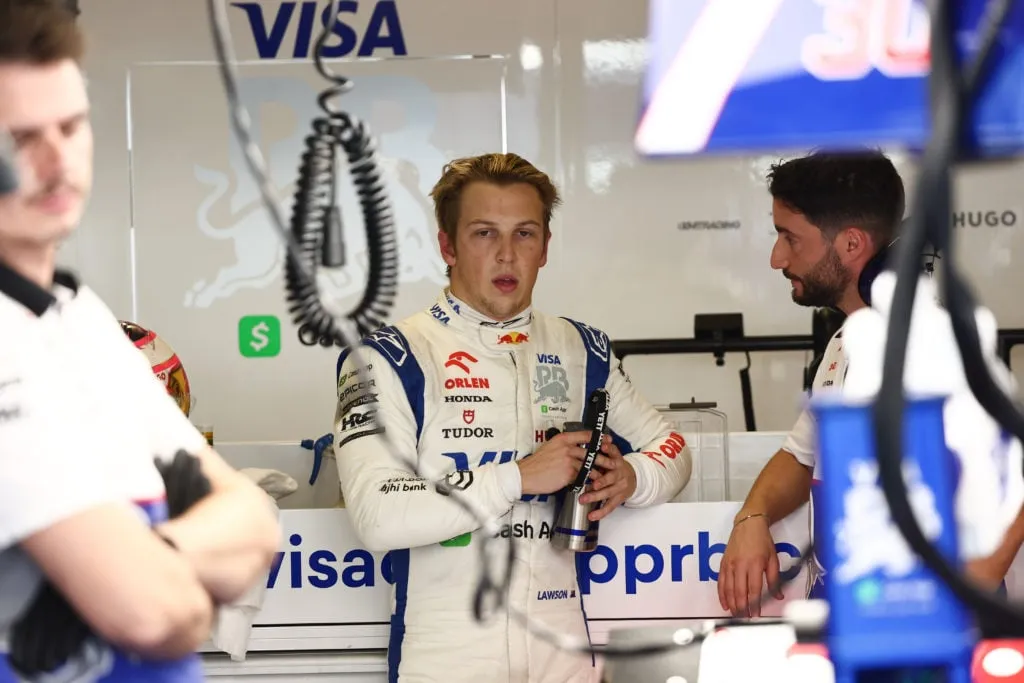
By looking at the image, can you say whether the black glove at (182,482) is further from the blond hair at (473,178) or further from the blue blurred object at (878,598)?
the blond hair at (473,178)

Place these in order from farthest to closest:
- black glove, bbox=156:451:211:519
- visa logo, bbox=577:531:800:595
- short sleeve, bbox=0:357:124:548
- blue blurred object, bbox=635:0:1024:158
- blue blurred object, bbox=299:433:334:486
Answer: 1. blue blurred object, bbox=299:433:334:486
2. visa logo, bbox=577:531:800:595
3. black glove, bbox=156:451:211:519
4. short sleeve, bbox=0:357:124:548
5. blue blurred object, bbox=635:0:1024:158

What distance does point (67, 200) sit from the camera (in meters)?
0.97

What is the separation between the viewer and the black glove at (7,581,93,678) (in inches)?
35.7

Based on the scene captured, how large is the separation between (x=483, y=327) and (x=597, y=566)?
0.55 m

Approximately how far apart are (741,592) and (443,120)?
2.95m

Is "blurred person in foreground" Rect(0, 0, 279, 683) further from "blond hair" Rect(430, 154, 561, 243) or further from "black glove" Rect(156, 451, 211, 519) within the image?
"blond hair" Rect(430, 154, 561, 243)

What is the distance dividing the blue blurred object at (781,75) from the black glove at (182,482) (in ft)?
1.62

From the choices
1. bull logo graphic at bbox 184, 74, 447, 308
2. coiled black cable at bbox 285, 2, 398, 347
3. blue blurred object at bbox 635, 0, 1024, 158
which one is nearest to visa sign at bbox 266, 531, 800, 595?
coiled black cable at bbox 285, 2, 398, 347

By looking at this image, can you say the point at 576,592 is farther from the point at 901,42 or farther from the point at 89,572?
the point at 901,42

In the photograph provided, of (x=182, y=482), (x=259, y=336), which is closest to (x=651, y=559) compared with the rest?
(x=182, y=482)

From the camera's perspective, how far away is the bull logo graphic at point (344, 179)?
4844 mm

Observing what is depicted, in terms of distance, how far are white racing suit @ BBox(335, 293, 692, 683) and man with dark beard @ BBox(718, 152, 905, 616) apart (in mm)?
219

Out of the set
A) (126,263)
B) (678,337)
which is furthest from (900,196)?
(126,263)

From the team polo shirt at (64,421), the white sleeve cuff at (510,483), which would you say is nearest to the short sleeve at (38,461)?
the team polo shirt at (64,421)
